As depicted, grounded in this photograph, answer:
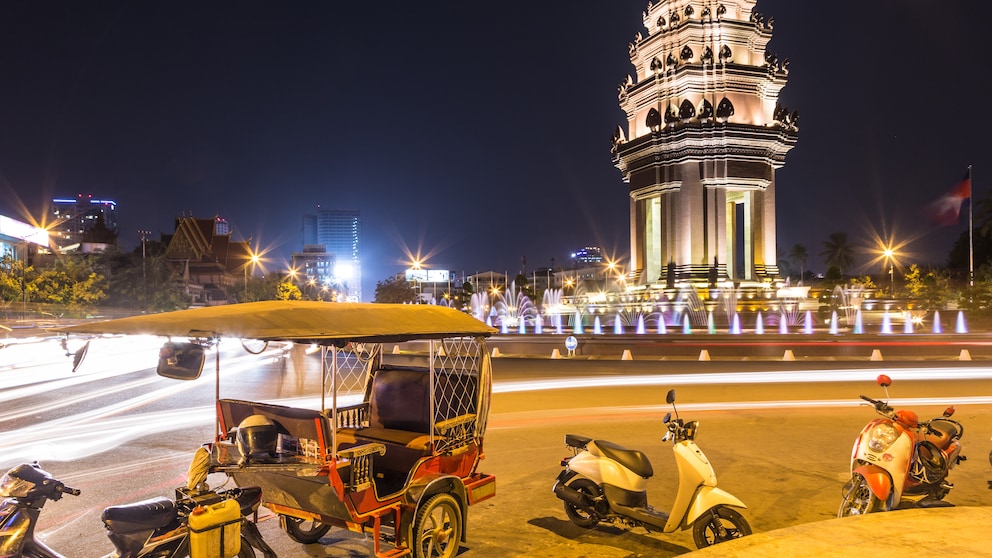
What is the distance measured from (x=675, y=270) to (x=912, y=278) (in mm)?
35318

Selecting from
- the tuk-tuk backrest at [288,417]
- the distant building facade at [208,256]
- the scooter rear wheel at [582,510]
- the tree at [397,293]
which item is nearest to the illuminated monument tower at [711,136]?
the scooter rear wheel at [582,510]

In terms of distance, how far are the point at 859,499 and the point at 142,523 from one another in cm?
596

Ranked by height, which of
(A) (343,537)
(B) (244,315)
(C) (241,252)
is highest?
(C) (241,252)

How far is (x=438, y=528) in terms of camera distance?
5281 millimetres

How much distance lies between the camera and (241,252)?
97.8m

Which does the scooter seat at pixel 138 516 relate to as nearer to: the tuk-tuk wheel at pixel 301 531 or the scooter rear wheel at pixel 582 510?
the tuk-tuk wheel at pixel 301 531

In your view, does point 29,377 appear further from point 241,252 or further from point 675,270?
point 241,252

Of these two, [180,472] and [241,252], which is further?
[241,252]

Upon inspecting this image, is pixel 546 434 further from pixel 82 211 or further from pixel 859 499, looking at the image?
pixel 82 211

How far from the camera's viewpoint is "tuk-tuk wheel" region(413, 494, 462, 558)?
5070 millimetres

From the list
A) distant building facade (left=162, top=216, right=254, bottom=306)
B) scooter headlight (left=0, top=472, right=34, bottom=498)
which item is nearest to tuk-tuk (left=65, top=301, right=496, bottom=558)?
scooter headlight (left=0, top=472, right=34, bottom=498)

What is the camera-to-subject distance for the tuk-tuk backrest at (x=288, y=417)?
4832 millimetres

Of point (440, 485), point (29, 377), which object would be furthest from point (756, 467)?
point (29, 377)

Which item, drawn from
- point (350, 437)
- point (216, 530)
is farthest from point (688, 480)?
point (216, 530)
